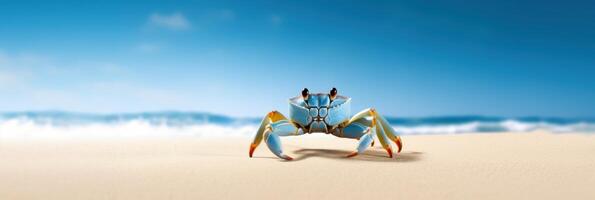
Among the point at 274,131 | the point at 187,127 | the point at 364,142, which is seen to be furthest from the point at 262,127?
the point at 187,127

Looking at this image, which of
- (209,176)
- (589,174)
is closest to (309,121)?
(209,176)

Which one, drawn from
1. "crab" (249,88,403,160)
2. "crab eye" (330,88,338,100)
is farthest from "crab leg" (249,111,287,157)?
"crab eye" (330,88,338,100)

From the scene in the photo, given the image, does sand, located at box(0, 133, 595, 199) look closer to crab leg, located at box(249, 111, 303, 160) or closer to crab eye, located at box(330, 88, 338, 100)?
crab leg, located at box(249, 111, 303, 160)

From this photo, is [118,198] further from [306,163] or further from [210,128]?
[210,128]

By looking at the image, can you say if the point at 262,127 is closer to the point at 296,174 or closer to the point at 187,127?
the point at 296,174

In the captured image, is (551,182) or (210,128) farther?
(210,128)

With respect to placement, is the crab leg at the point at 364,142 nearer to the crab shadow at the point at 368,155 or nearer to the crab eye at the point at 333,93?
the crab shadow at the point at 368,155
